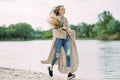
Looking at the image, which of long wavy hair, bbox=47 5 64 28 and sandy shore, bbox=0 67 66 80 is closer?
sandy shore, bbox=0 67 66 80

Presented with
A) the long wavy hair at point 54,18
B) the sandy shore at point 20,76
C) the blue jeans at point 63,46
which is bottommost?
the sandy shore at point 20,76

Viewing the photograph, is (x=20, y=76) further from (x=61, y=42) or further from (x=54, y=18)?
(x=54, y=18)

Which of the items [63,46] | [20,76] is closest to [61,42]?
[63,46]

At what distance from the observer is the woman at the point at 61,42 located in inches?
433

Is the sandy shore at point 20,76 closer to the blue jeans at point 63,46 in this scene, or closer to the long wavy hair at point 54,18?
the blue jeans at point 63,46

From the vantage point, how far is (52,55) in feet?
37.6

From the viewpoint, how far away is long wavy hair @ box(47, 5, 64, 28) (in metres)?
11.1

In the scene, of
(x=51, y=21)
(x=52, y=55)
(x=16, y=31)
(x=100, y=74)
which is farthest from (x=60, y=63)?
(x=16, y=31)

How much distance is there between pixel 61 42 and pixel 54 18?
55cm

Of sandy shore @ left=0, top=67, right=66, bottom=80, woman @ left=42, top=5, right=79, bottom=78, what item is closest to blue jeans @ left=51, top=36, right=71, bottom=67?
woman @ left=42, top=5, right=79, bottom=78

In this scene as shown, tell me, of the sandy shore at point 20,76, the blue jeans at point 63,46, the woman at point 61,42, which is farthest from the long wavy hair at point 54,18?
the sandy shore at point 20,76

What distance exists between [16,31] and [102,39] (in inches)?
633

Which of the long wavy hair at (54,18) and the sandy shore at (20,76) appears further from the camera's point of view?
the long wavy hair at (54,18)

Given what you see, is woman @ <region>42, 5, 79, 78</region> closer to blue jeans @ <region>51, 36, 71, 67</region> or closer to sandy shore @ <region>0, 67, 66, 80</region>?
blue jeans @ <region>51, 36, 71, 67</region>
